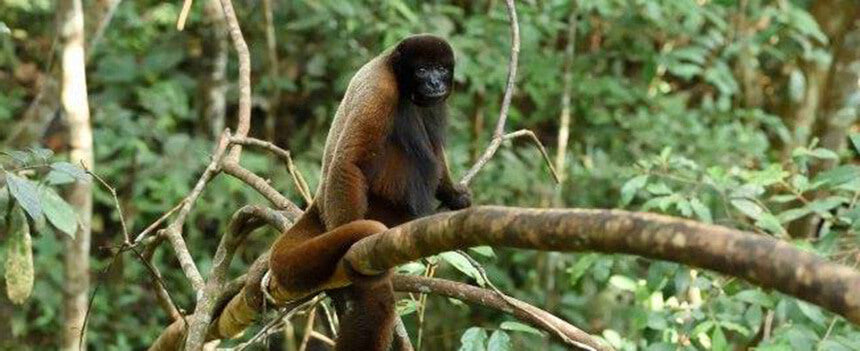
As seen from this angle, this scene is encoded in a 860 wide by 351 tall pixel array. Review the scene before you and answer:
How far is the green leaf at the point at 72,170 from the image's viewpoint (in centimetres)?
331

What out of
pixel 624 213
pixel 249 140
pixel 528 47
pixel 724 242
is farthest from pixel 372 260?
pixel 528 47

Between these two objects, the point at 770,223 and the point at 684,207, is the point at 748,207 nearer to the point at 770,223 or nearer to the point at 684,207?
the point at 770,223

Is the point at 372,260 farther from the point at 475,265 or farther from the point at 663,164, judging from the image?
the point at 663,164

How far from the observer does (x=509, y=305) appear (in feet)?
9.31

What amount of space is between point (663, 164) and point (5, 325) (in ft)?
14.2

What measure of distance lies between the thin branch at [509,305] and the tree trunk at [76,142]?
2337 millimetres

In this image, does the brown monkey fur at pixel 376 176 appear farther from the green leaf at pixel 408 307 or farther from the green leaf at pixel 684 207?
the green leaf at pixel 684 207

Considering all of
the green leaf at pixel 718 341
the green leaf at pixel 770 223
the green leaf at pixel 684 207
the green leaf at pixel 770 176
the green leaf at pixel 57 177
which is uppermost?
the green leaf at pixel 57 177

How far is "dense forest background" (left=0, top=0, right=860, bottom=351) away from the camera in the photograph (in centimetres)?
684

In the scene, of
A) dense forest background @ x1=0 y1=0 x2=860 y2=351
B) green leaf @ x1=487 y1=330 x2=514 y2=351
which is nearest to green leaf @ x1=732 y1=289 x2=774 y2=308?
green leaf @ x1=487 y1=330 x2=514 y2=351

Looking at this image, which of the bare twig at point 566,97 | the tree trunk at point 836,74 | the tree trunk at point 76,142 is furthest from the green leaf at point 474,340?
the tree trunk at point 836,74

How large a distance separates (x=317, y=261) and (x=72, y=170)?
1.01m

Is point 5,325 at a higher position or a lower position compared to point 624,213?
lower

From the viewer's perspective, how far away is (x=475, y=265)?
9.80 ft
